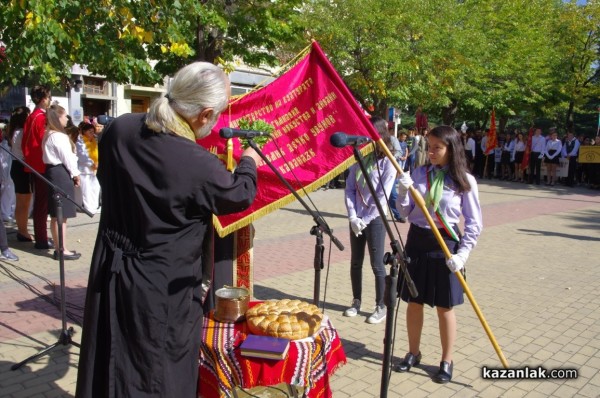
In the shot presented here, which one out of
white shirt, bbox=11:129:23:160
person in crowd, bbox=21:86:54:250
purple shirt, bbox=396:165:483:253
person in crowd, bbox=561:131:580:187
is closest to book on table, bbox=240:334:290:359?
purple shirt, bbox=396:165:483:253

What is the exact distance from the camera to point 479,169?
2305 cm

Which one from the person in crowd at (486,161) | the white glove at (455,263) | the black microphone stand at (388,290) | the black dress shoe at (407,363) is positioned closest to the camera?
the black microphone stand at (388,290)

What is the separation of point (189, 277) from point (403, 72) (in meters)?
16.1

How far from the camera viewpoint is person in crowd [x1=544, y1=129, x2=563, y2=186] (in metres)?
19.4

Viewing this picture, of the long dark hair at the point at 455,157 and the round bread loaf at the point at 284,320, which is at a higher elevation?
the long dark hair at the point at 455,157

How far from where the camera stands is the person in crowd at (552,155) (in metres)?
19.4

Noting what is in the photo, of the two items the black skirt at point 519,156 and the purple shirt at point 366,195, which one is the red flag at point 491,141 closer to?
the black skirt at point 519,156

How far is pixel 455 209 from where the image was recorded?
404cm

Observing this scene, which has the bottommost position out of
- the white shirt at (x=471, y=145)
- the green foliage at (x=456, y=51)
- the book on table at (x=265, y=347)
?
the book on table at (x=265, y=347)

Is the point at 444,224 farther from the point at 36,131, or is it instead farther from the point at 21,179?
the point at 21,179

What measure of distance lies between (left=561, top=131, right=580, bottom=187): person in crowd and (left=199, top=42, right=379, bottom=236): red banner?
1785 centimetres

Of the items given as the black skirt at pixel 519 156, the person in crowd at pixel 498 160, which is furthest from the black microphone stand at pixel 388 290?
the person in crowd at pixel 498 160

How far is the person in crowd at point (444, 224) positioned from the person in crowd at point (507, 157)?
18478 mm

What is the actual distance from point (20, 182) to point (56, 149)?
1.34m
